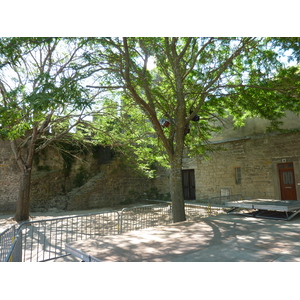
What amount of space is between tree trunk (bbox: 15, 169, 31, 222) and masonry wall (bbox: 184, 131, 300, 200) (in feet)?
30.4

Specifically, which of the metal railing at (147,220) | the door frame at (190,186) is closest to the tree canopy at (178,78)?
the metal railing at (147,220)

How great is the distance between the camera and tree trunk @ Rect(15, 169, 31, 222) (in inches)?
394

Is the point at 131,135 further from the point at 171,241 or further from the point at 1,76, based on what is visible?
the point at 171,241

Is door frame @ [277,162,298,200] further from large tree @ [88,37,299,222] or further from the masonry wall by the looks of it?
large tree @ [88,37,299,222]

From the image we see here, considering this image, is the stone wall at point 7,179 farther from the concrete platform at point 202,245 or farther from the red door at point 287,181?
the red door at point 287,181

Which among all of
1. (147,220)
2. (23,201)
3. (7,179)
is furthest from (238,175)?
(7,179)

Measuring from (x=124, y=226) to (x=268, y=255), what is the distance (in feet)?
20.5

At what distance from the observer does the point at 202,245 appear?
165 inches

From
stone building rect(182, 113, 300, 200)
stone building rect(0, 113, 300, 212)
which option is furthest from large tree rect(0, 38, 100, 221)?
stone building rect(182, 113, 300, 200)

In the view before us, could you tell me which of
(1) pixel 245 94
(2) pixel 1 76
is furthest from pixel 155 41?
(2) pixel 1 76

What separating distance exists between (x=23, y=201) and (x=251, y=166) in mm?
10986

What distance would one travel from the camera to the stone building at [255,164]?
10641 mm

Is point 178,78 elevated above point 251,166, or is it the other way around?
point 178,78

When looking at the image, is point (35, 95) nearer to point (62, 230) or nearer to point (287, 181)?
point (62, 230)
